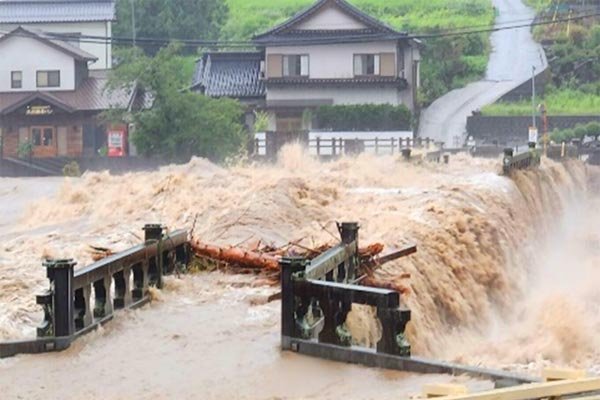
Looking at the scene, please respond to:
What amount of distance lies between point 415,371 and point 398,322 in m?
0.43

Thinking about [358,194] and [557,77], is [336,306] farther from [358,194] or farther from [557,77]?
[557,77]

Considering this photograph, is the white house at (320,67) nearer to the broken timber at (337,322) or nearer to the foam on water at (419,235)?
the foam on water at (419,235)

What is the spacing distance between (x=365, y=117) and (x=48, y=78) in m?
14.3

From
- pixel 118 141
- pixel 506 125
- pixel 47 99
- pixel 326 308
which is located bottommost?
pixel 326 308

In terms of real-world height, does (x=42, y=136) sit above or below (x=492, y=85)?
below

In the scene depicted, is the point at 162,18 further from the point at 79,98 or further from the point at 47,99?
the point at 47,99

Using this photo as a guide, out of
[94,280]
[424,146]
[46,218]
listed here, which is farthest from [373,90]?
[94,280]

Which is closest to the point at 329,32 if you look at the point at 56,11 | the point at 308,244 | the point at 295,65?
the point at 295,65

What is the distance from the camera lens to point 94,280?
11.7 meters

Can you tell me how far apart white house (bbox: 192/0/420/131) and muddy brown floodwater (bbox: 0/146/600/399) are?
62.8 feet

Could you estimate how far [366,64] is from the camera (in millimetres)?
52969

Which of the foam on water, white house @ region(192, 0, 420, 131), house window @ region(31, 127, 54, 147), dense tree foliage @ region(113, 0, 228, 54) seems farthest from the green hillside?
the foam on water

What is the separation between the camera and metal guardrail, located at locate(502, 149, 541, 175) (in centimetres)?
Result: 2870

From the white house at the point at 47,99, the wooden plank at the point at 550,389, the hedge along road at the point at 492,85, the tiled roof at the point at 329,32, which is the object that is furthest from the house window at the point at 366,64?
the wooden plank at the point at 550,389
